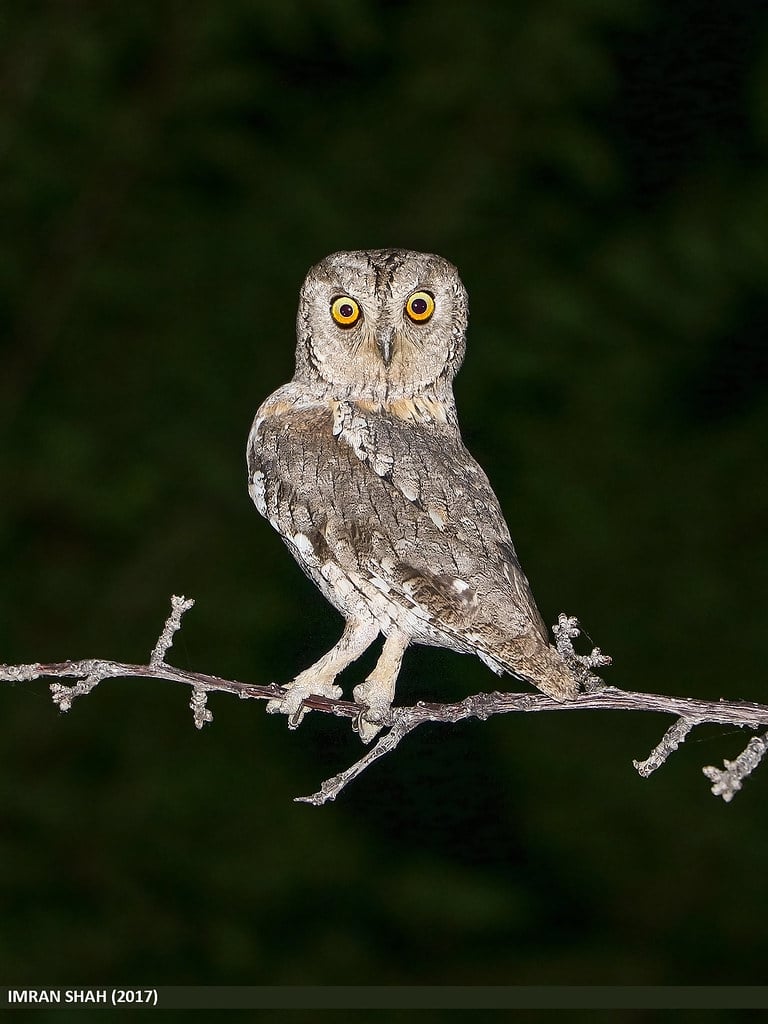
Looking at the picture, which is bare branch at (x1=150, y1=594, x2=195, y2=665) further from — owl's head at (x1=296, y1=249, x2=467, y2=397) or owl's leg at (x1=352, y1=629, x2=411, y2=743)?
owl's head at (x1=296, y1=249, x2=467, y2=397)

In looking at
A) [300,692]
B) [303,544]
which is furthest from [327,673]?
[303,544]

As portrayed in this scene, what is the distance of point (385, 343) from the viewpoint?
171 cm

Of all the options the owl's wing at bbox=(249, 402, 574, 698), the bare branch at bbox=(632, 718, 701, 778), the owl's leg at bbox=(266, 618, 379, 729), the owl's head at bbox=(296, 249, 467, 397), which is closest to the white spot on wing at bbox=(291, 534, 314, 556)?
the owl's wing at bbox=(249, 402, 574, 698)

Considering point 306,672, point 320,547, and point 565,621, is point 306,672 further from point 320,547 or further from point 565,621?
point 565,621

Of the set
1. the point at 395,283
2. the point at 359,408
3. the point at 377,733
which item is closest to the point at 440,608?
the point at 377,733

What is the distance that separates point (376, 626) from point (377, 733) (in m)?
0.14

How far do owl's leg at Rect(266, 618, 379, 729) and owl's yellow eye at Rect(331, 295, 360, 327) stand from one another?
1.48 ft

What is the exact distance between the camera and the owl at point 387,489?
1.46 m

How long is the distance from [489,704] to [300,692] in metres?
0.35

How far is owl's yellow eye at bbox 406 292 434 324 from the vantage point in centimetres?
172

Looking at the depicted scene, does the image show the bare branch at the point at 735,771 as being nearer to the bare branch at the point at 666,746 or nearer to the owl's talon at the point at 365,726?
the bare branch at the point at 666,746

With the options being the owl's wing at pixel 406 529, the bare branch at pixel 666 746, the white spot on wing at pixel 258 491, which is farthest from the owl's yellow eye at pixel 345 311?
the bare branch at pixel 666 746

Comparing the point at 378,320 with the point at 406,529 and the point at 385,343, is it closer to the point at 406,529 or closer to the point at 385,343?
the point at 385,343

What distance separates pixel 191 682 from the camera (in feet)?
4.63
